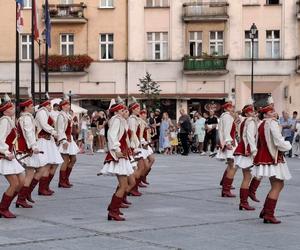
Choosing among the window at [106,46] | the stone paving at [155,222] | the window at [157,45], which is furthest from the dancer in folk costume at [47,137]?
the window at [106,46]

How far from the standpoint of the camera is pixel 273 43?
158ft

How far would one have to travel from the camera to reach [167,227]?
37.9 ft

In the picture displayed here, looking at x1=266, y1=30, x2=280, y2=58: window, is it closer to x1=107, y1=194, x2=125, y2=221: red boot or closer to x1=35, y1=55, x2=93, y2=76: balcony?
x1=35, y1=55, x2=93, y2=76: balcony

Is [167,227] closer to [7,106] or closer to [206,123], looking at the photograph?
[7,106]

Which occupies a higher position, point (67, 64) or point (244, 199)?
point (67, 64)

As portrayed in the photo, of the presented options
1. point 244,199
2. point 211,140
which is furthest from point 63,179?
point 211,140

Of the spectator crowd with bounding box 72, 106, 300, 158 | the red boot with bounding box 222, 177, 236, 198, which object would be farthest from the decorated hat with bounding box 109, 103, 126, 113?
the spectator crowd with bounding box 72, 106, 300, 158

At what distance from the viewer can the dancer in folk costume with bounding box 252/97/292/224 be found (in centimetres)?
1186

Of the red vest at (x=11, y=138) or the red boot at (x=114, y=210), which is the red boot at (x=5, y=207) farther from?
the red boot at (x=114, y=210)

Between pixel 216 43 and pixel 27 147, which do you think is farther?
pixel 216 43

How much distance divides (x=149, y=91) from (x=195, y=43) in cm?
541

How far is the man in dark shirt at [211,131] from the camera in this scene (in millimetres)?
31047

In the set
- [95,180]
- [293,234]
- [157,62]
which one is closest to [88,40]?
[157,62]

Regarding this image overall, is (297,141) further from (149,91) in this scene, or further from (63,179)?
(149,91)
